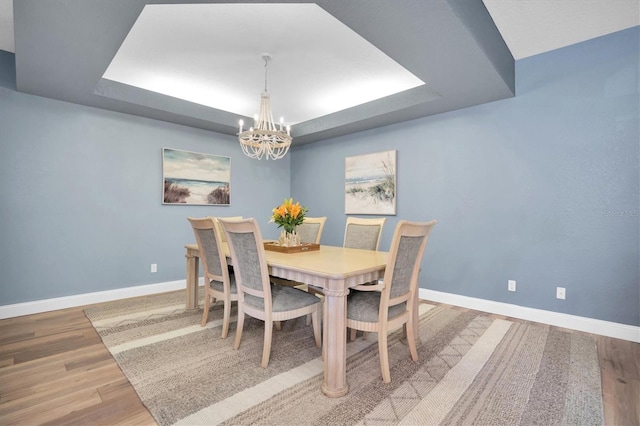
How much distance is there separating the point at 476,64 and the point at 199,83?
115 inches

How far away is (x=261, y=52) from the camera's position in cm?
279

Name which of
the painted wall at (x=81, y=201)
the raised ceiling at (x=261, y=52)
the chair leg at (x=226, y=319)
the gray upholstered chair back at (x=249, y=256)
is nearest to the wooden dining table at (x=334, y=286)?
the gray upholstered chair back at (x=249, y=256)

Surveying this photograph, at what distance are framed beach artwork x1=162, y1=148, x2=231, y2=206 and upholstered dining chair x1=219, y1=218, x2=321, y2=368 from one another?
7.96 feet

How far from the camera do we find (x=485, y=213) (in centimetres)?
333

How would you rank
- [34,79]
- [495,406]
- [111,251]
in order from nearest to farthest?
[495,406], [34,79], [111,251]

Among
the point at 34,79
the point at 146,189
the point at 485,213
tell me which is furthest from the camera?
the point at 146,189

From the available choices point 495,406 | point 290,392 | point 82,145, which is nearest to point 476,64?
point 495,406

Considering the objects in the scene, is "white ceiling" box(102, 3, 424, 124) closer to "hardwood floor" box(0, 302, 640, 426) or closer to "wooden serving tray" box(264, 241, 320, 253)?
"wooden serving tray" box(264, 241, 320, 253)

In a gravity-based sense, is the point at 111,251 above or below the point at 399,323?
above

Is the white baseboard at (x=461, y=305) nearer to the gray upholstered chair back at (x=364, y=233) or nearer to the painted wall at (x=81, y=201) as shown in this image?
the painted wall at (x=81, y=201)

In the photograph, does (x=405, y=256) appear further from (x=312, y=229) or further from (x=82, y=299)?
(x=82, y=299)

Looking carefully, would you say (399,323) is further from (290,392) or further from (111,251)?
(111,251)

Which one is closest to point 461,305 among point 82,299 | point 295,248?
point 295,248

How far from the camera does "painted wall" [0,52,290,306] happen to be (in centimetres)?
307
